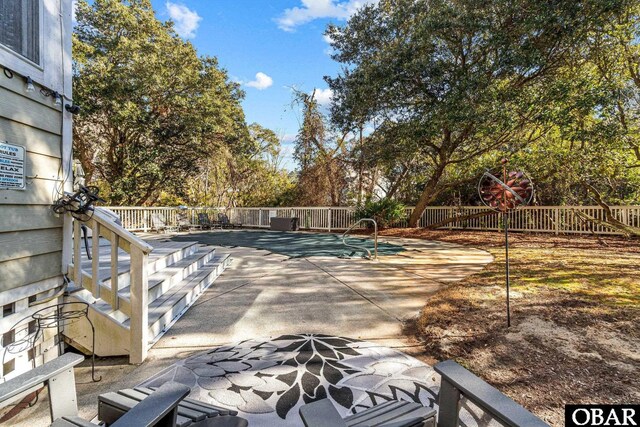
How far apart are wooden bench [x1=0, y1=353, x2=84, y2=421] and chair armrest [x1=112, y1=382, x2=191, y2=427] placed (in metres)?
A: 0.39

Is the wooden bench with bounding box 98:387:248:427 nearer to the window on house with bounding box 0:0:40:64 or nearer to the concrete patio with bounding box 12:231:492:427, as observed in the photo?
the concrete patio with bounding box 12:231:492:427

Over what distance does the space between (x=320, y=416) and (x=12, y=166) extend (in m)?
2.68

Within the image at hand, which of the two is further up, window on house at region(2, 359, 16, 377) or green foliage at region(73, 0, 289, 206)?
green foliage at region(73, 0, 289, 206)

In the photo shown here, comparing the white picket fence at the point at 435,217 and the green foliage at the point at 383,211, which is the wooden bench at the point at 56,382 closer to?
the white picket fence at the point at 435,217

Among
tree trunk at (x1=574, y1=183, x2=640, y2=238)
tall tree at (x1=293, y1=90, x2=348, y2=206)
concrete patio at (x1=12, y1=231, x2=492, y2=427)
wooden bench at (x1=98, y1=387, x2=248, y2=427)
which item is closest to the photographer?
wooden bench at (x1=98, y1=387, x2=248, y2=427)

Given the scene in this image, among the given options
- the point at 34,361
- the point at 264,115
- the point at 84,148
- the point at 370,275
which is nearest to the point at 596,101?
the point at 370,275

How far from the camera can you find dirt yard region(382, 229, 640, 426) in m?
1.75

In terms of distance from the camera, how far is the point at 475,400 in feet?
3.20

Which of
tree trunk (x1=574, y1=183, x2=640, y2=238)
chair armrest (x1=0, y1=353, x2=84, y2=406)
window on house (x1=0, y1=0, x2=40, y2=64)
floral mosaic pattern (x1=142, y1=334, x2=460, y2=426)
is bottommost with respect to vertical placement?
floral mosaic pattern (x1=142, y1=334, x2=460, y2=426)

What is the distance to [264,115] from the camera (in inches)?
692

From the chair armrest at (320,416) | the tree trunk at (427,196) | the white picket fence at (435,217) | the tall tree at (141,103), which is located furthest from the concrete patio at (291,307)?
the tall tree at (141,103)

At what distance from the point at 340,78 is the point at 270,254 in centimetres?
846

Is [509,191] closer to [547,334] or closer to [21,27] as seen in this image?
[547,334]

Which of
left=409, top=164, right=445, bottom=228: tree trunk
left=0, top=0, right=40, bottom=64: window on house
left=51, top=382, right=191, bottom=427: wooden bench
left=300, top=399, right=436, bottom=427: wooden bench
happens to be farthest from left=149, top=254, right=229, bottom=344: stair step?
left=409, top=164, right=445, bottom=228: tree trunk
